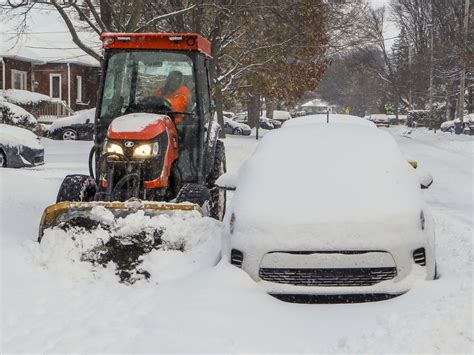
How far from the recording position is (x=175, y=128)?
789 centimetres

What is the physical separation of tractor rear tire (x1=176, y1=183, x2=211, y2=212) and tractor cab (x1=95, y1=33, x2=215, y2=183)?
0.98 metres

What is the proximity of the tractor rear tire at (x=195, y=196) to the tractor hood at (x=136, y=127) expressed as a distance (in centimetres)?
74

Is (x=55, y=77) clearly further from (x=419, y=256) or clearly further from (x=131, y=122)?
(x=419, y=256)

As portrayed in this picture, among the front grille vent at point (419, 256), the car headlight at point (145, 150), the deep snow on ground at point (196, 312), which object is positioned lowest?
the deep snow on ground at point (196, 312)

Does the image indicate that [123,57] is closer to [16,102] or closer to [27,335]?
[27,335]

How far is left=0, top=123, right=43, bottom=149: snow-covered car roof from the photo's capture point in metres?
14.7

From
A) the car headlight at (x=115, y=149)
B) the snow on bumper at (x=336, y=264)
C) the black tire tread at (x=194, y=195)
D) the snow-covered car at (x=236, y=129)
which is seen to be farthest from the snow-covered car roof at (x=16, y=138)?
the snow-covered car at (x=236, y=129)

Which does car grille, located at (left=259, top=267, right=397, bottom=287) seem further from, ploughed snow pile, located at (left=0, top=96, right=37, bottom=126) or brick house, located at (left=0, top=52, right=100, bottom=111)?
brick house, located at (left=0, top=52, right=100, bottom=111)

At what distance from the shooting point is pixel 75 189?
7.12 m

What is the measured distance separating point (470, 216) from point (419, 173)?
430cm

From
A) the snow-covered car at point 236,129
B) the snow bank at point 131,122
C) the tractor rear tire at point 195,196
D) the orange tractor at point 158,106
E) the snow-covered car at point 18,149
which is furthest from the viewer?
the snow-covered car at point 236,129

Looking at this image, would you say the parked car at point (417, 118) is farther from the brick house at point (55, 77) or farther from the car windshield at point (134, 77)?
the car windshield at point (134, 77)

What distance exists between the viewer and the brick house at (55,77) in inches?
1383

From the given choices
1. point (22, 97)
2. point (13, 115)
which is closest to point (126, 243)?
point (13, 115)
